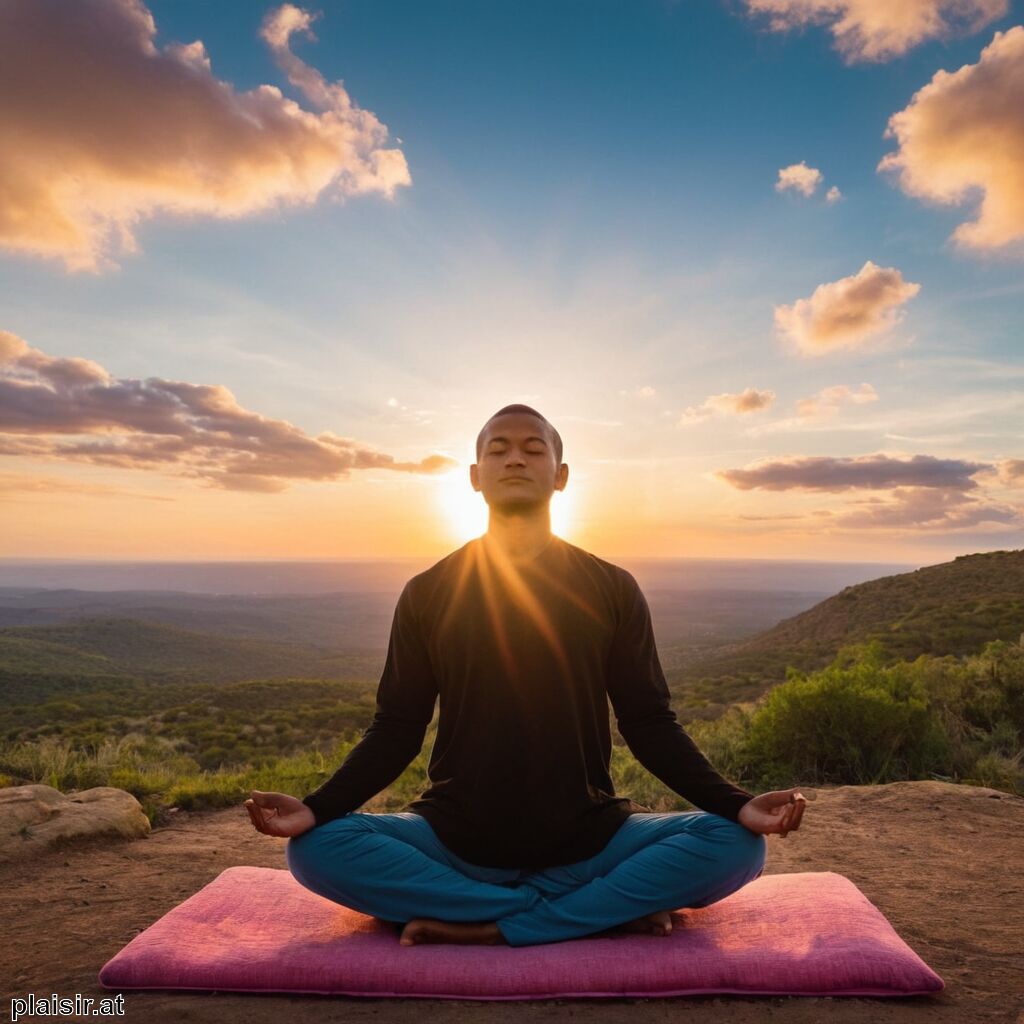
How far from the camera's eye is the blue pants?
3070mm

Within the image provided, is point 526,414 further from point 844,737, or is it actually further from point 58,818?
point 844,737

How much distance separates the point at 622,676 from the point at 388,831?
49.1 inches

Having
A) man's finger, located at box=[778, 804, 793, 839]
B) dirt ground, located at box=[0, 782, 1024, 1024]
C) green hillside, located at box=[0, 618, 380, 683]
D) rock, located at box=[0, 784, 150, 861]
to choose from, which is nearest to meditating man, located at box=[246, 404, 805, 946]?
man's finger, located at box=[778, 804, 793, 839]

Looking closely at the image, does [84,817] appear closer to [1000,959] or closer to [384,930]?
[384,930]

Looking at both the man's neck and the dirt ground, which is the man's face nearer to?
the man's neck

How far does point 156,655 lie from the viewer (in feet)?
206

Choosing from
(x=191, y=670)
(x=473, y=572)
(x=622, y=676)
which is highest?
(x=473, y=572)

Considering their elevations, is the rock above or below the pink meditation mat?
below

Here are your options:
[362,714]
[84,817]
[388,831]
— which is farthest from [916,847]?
[362,714]

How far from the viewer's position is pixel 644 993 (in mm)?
2812

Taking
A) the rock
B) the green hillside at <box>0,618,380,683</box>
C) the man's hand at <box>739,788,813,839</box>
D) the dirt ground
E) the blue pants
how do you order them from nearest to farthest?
the dirt ground, the man's hand at <box>739,788,813,839</box>, the blue pants, the rock, the green hillside at <box>0,618,380,683</box>

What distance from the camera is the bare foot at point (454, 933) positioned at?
310cm

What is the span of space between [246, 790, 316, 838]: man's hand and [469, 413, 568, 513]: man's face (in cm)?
156

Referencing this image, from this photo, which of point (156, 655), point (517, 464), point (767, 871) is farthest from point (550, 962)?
point (156, 655)
